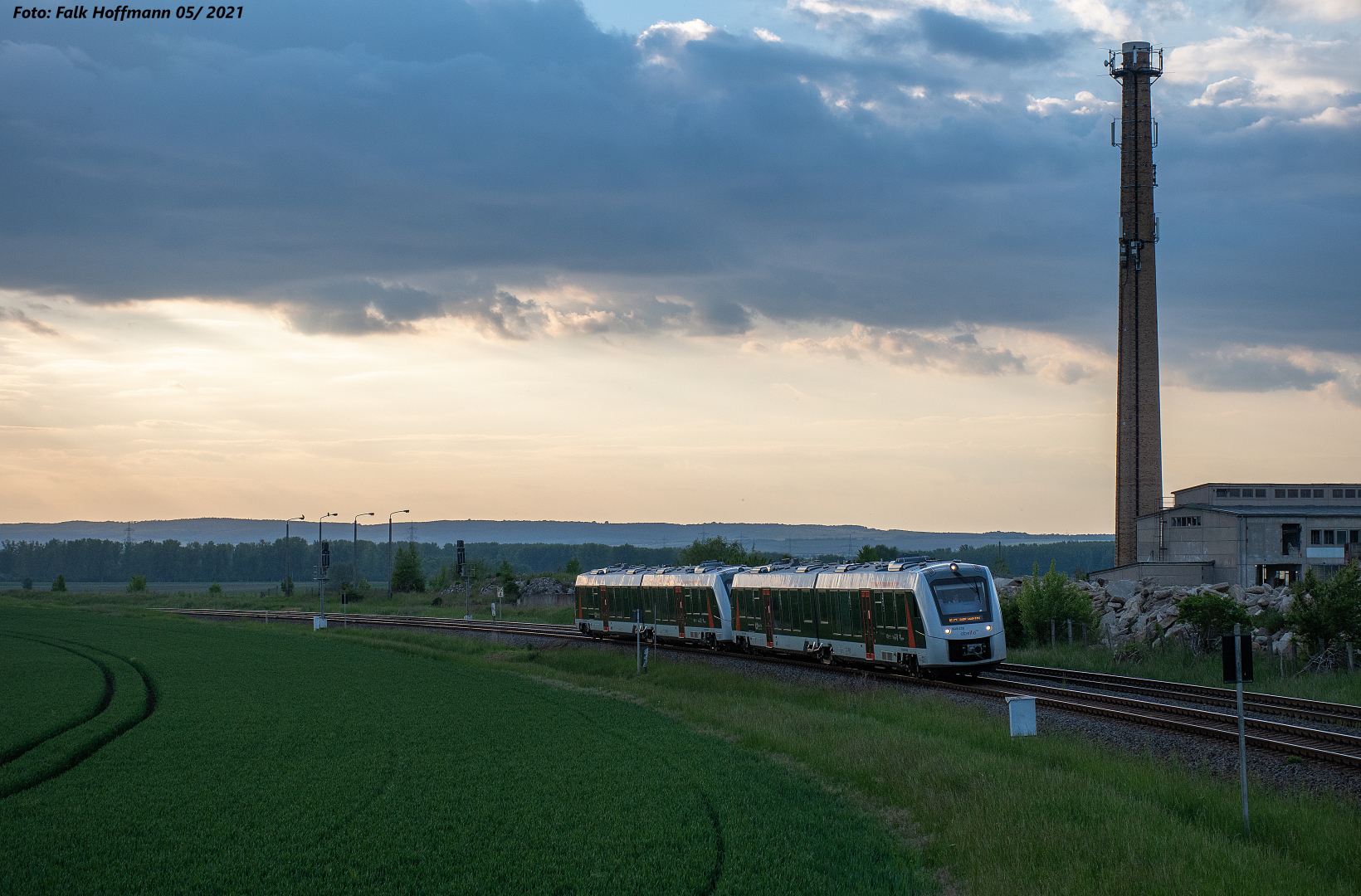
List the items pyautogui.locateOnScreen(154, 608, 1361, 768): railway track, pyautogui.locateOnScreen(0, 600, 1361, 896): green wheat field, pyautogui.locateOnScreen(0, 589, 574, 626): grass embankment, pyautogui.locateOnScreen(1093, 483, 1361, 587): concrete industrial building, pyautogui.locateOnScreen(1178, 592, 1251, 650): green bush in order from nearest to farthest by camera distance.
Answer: pyautogui.locateOnScreen(0, 600, 1361, 896): green wheat field → pyautogui.locateOnScreen(154, 608, 1361, 768): railway track → pyautogui.locateOnScreen(1178, 592, 1251, 650): green bush → pyautogui.locateOnScreen(1093, 483, 1361, 587): concrete industrial building → pyautogui.locateOnScreen(0, 589, 574, 626): grass embankment

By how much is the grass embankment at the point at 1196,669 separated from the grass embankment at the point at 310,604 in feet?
126

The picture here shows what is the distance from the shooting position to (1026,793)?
15266 mm

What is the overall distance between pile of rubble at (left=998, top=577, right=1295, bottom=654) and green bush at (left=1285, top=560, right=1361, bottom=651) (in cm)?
144

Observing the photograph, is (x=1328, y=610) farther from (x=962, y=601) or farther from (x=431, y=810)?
(x=431, y=810)

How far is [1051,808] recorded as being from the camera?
14594 millimetres

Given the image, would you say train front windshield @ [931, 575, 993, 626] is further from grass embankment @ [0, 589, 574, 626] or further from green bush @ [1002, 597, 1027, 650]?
grass embankment @ [0, 589, 574, 626]

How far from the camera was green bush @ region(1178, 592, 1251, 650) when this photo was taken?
35.4m

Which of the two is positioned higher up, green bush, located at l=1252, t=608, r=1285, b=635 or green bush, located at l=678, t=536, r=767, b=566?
green bush, located at l=678, t=536, r=767, b=566

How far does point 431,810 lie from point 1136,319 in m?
64.9

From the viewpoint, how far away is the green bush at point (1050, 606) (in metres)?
43.8

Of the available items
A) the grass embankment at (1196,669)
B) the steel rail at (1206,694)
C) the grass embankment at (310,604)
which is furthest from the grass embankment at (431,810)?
the grass embankment at (310,604)

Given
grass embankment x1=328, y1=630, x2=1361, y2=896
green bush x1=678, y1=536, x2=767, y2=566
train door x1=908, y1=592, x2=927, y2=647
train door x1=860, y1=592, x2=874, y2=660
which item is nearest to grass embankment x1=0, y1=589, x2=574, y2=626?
green bush x1=678, y1=536, x2=767, y2=566

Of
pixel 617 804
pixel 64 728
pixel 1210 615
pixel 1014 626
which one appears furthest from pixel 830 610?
pixel 64 728

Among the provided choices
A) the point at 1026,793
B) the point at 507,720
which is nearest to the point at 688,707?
the point at 507,720
